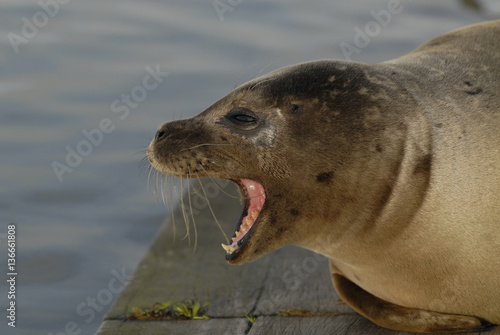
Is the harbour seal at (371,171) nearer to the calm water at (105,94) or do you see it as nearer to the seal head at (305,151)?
the seal head at (305,151)

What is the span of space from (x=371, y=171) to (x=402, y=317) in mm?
736

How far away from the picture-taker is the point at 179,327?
3.83 meters

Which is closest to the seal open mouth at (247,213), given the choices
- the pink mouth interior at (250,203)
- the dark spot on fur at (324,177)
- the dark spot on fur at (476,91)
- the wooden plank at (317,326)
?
the pink mouth interior at (250,203)

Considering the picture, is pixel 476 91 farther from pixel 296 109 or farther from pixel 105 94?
pixel 105 94

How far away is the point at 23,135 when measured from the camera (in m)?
7.33

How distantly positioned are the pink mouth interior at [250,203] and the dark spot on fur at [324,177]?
25 cm

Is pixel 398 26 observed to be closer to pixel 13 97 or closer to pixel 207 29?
pixel 207 29

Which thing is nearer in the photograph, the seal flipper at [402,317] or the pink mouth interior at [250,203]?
the pink mouth interior at [250,203]

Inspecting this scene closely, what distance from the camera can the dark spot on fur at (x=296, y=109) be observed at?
10.6ft

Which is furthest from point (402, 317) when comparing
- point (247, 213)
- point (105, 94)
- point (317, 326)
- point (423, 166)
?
point (105, 94)

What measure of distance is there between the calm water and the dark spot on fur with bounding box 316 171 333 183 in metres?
1.07

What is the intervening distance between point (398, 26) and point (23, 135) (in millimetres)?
6013

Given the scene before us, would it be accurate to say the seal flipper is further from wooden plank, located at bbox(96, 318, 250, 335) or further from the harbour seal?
wooden plank, located at bbox(96, 318, 250, 335)

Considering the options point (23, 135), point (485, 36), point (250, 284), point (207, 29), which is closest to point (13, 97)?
point (23, 135)
